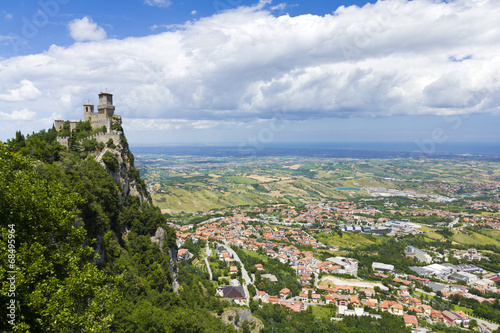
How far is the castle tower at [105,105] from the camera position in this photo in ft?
119

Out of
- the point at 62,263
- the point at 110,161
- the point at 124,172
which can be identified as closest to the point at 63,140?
the point at 110,161

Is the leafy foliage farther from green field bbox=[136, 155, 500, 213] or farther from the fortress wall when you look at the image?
green field bbox=[136, 155, 500, 213]

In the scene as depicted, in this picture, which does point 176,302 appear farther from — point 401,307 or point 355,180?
point 355,180

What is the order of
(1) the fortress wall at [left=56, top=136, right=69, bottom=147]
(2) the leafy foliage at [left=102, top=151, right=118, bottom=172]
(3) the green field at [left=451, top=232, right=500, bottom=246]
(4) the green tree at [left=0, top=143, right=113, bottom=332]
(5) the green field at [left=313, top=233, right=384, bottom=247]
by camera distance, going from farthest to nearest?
(3) the green field at [left=451, top=232, right=500, bottom=246], (5) the green field at [left=313, top=233, right=384, bottom=247], (1) the fortress wall at [left=56, top=136, right=69, bottom=147], (2) the leafy foliage at [left=102, top=151, right=118, bottom=172], (4) the green tree at [left=0, top=143, right=113, bottom=332]

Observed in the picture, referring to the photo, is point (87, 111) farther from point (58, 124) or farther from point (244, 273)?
point (244, 273)

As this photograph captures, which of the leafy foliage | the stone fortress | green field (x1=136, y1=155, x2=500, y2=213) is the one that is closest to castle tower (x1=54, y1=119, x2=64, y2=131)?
the stone fortress

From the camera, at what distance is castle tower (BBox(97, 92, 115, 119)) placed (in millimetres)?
36375

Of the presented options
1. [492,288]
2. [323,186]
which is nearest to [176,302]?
[492,288]

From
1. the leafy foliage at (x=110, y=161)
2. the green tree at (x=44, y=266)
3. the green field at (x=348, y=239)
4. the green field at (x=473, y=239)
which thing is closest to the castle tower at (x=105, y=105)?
the leafy foliage at (x=110, y=161)

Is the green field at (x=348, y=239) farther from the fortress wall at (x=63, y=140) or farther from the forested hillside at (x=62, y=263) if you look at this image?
the fortress wall at (x=63, y=140)

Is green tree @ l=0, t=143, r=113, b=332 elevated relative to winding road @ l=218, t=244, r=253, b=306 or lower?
elevated

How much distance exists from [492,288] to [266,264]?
1651 inches

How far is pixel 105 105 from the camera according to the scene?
36406 mm

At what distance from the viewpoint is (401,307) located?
45000mm
